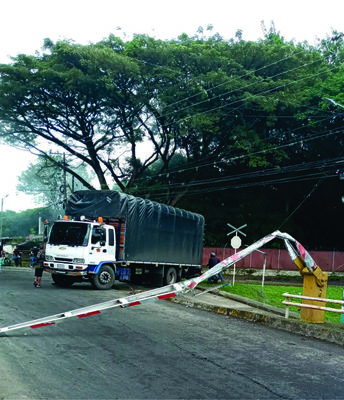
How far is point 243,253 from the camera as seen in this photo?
9477mm

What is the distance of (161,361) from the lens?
731cm

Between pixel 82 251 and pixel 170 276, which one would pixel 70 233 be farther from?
pixel 170 276

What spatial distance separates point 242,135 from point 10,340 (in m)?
25.3

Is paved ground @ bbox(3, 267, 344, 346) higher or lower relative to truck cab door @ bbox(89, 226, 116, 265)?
lower

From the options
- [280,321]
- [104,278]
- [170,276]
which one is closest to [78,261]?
[104,278]

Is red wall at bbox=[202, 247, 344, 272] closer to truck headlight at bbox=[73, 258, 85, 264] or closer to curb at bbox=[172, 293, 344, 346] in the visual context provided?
truck headlight at bbox=[73, 258, 85, 264]

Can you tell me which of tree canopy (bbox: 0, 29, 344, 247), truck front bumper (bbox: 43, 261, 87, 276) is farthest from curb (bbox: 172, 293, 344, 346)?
tree canopy (bbox: 0, 29, 344, 247)

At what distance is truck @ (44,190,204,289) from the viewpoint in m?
18.5

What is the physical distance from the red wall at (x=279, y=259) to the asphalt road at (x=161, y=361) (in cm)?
2769

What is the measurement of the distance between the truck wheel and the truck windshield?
18.0 feet

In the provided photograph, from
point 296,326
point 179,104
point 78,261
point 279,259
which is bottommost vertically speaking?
point 296,326

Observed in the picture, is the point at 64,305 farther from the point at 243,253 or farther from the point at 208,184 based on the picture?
the point at 208,184

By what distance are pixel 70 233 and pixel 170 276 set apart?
6.16 m

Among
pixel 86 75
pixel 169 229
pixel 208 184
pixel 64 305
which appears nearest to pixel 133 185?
pixel 208 184
